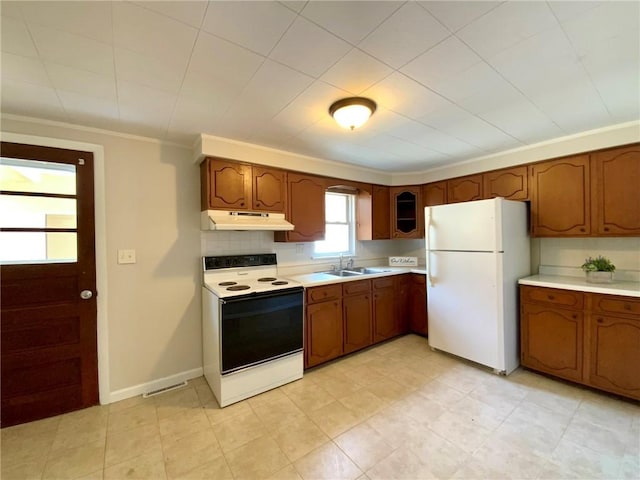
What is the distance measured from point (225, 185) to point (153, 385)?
1.95 m

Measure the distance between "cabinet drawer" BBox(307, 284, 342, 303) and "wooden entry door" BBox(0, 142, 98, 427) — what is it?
1852mm

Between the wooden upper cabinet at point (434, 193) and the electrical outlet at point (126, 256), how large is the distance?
11.6 feet

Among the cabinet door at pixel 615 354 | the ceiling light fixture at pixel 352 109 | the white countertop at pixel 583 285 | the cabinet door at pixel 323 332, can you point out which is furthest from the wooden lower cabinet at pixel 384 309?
the ceiling light fixture at pixel 352 109

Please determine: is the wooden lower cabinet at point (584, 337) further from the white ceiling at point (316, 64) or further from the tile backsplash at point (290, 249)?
the tile backsplash at point (290, 249)

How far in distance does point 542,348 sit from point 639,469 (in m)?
1.08

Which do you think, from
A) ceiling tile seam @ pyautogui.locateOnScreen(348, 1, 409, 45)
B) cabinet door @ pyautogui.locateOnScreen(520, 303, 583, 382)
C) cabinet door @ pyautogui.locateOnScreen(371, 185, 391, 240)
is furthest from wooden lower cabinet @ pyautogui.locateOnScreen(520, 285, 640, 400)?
ceiling tile seam @ pyautogui.locateOnScreen(348, 1, 409, 45)

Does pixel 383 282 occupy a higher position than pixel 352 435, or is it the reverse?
pixel 383 282

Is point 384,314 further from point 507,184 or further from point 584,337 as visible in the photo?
point 507,184

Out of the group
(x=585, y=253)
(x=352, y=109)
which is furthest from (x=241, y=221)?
(x=585, y=253)

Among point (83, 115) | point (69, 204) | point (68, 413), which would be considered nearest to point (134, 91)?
point (83, 115)

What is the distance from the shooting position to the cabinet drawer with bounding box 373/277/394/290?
3275 mm

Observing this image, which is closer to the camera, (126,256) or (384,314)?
(126,256)

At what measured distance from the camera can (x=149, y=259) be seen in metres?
2.48

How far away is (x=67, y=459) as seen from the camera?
169cm
